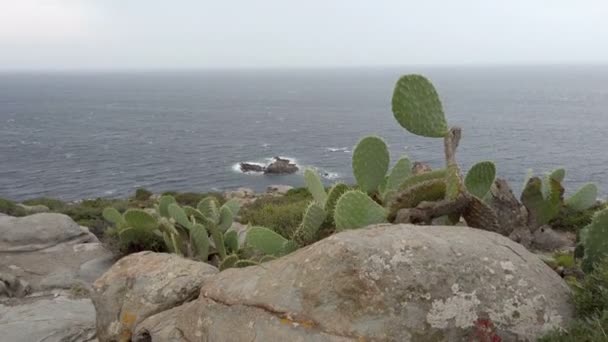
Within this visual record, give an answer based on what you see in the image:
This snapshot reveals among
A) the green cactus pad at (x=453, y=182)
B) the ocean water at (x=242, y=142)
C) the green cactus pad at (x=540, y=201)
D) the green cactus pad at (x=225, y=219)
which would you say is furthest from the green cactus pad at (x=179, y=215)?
the ocean water at (x=242, y=142)

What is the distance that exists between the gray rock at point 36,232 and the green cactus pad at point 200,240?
681 centimetres

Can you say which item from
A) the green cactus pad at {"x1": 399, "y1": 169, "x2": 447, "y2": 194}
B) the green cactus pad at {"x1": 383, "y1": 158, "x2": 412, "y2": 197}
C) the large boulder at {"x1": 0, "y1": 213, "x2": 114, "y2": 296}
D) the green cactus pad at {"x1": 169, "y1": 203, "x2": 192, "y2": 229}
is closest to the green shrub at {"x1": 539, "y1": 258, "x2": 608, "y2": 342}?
the green cactus pad at {"x1": 399, "y1": 169, "x2": 447, "y2": 194}

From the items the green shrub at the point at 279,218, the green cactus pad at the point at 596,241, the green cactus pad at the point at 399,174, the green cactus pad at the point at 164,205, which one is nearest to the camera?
the green cactus pad at the point at 596,241

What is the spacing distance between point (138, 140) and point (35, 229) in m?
66.4

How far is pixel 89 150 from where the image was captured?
7088 cm

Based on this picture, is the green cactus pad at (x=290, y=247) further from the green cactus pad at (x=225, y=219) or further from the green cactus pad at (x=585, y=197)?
the green cactus pad at (x=585, y=197)

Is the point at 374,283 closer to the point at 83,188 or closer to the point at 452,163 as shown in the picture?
the point at 452,163

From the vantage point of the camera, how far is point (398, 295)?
423 cm

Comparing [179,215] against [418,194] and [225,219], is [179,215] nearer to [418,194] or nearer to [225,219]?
[225,219]

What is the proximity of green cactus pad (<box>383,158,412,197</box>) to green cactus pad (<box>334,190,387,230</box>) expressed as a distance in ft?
5.51

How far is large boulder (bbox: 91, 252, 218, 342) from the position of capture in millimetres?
5996

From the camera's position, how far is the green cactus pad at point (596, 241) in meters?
5.52

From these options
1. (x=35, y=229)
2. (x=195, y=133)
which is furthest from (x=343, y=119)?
(x=35, y=229)

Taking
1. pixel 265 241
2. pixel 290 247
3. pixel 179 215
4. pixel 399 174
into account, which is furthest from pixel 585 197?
pixel 179 215
